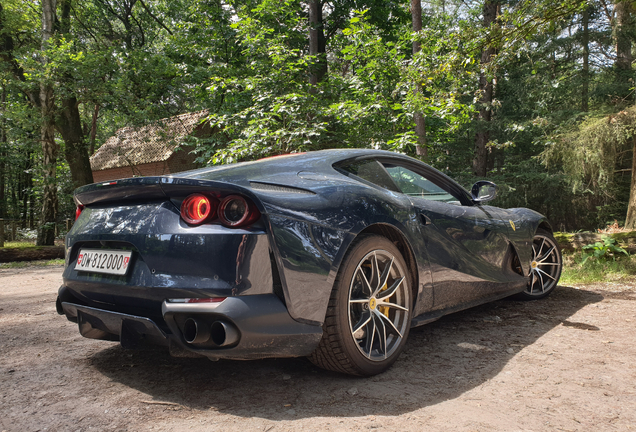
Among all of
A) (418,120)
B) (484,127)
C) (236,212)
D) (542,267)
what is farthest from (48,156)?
(484,127)

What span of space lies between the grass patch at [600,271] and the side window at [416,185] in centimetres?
336

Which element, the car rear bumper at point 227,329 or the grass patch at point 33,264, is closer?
the car rear bumper at point 227,329

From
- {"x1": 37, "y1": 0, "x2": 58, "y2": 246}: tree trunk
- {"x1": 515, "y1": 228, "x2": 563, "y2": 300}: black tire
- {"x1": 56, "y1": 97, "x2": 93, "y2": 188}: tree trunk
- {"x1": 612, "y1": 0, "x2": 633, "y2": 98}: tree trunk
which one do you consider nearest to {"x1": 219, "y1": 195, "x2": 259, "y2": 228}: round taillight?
{"x1": 515, "y1": 228, "x2": 563, "y2": 300}: black tire

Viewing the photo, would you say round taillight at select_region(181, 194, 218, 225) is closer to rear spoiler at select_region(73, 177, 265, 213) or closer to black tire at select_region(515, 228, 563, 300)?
rear spoiler at select_region(73, 177, 265, 213)

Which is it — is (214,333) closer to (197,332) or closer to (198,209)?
(197,332)

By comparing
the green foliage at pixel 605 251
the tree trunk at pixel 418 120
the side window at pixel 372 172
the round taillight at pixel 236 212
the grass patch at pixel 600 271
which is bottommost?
the grass patch at pixel 600 271

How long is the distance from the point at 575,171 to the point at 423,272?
1104cm

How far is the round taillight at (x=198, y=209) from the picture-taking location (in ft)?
6.90

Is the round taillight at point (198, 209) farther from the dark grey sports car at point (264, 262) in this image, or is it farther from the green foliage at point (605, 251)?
the green foliage at point (605, 251)

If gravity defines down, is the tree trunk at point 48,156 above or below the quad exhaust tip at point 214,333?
above

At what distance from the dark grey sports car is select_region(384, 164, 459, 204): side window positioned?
0.08 metres

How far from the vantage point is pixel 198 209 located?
7.02 feet

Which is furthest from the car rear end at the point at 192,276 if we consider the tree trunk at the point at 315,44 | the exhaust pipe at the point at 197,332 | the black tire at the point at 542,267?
the tree trunk at the point at 315,44

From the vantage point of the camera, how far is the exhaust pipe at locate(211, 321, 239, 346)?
194 centimetres
